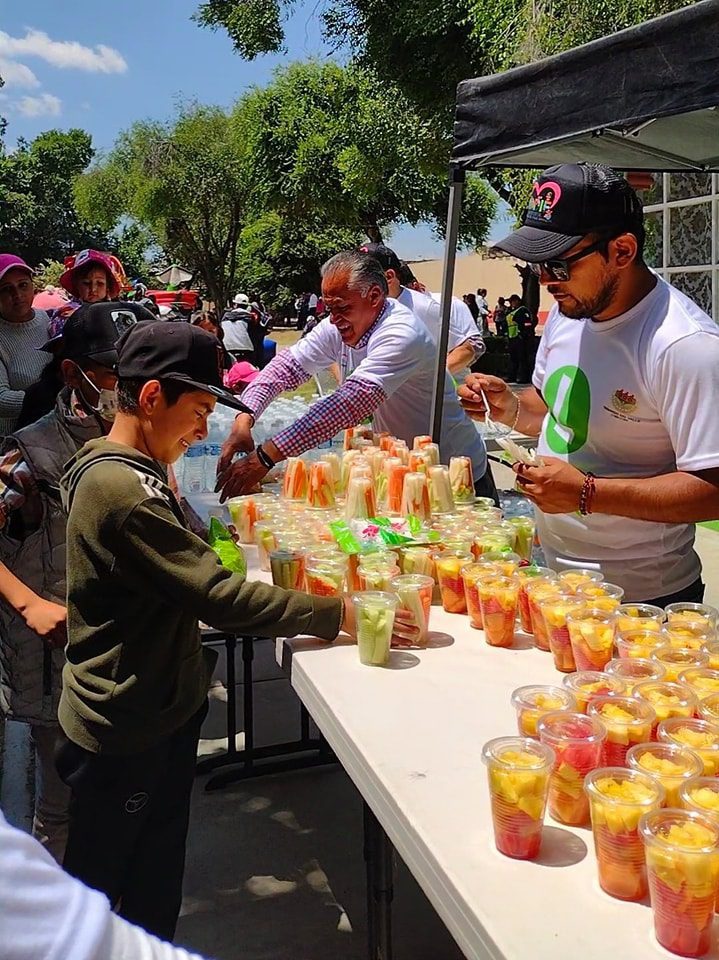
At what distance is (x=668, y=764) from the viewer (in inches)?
49.8

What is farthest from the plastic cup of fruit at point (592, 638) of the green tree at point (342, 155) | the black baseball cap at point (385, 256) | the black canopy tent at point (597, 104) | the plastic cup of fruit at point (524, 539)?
the green tree at point (342, 155)

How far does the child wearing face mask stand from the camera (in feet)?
7.74

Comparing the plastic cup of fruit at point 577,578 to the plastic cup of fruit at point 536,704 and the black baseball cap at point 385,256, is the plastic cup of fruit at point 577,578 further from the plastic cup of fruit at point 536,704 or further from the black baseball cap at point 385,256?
the black baseball cap at point 385,256

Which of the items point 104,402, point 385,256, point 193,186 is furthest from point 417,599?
point 193,186

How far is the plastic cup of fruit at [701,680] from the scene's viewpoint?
1479 millimetres

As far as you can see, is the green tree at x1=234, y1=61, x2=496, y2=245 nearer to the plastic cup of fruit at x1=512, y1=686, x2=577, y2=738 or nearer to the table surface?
the table surface

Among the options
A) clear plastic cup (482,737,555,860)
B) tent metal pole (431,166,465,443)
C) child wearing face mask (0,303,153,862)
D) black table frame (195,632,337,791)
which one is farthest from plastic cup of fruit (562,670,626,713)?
tent metal pole (431,166,465,443)

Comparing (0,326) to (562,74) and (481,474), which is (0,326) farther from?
(562,74)

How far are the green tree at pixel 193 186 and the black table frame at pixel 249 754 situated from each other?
26491mm

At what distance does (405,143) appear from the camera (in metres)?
17.2

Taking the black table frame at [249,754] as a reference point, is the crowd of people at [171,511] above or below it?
above

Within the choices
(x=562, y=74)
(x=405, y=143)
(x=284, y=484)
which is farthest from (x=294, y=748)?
(x=405, y=143)

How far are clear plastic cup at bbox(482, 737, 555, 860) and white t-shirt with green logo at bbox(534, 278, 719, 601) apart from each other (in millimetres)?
1057

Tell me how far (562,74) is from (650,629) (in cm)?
209
